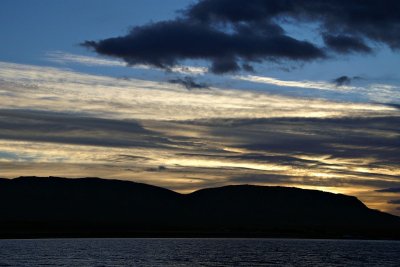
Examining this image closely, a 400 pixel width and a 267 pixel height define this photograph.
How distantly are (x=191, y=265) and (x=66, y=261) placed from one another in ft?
80.6

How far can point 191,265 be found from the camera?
396ft

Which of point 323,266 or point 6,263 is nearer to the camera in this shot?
point 6,263

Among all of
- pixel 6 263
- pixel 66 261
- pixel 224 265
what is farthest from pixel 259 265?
pixel 6 263

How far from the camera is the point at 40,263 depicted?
385ft

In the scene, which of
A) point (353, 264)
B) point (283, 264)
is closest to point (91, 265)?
point (283, 264)

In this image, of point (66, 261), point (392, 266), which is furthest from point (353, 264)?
point (66, 261)

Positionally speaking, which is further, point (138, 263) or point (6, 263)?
point (138, 263)

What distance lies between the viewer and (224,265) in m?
120

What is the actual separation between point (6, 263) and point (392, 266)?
73445mm

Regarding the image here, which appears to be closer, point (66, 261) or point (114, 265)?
point (114, 265)

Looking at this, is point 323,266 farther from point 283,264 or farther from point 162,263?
point 162,263

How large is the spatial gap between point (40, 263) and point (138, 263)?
18.2m

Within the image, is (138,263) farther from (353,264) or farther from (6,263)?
(353,264)

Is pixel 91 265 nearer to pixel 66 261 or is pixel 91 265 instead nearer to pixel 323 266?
pixel 66 261
